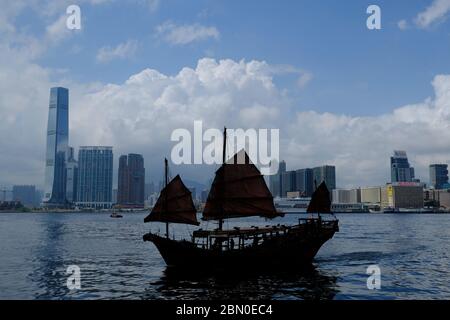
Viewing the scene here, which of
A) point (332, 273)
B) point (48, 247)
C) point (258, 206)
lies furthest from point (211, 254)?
point (48, 247)

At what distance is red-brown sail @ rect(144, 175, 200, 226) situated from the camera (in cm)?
4223

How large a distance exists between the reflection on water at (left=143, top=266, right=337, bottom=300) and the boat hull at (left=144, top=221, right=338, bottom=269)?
2.97 feet

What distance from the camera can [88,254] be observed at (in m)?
56.7

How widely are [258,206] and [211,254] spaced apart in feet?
26.1

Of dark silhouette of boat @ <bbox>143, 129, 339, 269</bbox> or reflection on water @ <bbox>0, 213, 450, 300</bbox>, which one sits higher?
dark silhouette of boat @ <bbox>143, 129, 339, 269</bbox>

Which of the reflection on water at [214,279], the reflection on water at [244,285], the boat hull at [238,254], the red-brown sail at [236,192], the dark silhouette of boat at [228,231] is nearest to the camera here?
the reflection on water at [244,285]

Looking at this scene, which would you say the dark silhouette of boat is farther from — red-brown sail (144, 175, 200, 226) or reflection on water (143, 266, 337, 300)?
reflection on water (143, 266, 337, 300)

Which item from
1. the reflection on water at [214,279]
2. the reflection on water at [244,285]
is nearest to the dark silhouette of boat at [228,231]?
the reflection on water at [244,285]

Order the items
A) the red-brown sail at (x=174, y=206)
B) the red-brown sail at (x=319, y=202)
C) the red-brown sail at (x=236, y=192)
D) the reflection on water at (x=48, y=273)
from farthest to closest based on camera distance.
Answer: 1. the red-brown sail at (x=319, y=202)
2. the red-brown sail at (x=236, y=192)
3. the red-brown sail at (x=174, y=206)
4. the reflection on water at (x=48, y=273)

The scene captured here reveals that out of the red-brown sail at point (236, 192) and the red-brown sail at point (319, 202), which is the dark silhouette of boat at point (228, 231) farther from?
the red-brown sail at point (319, 202)

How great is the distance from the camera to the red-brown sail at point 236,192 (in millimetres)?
43844

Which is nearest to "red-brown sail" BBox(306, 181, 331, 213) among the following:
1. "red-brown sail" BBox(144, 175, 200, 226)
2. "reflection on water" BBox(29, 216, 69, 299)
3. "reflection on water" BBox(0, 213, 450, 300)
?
"reflection on water" BBox(0, 213, 450, 300)

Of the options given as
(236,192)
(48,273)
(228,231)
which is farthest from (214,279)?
(48,273)

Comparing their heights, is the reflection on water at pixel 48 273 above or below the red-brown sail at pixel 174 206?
below
